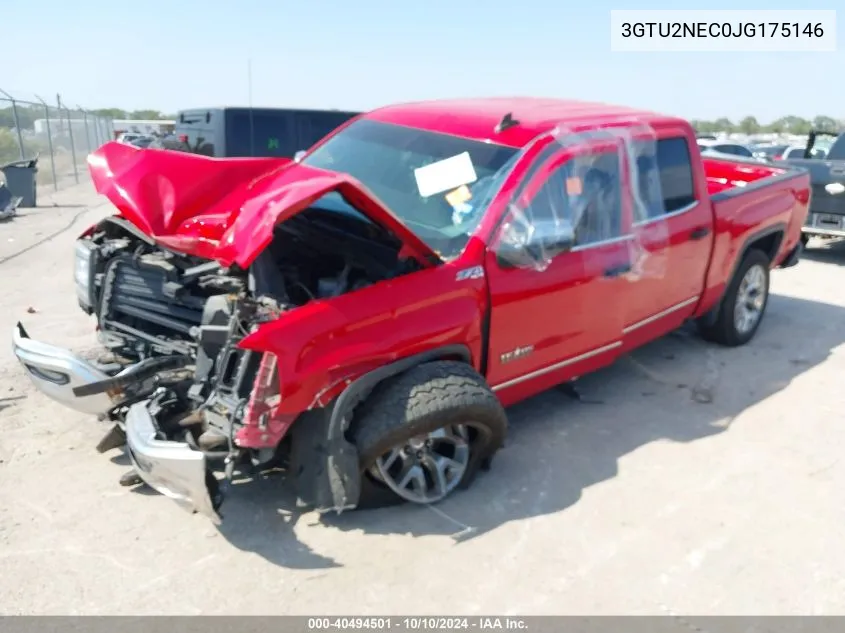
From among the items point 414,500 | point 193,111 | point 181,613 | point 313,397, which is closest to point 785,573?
point 414,500

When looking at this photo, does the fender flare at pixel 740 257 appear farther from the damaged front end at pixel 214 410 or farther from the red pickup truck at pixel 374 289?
the damaged front end at pixel 214 410

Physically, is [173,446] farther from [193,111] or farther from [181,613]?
[193,111]

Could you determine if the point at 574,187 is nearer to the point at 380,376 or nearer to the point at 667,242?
the point at 667,242

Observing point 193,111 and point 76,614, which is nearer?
point 76,614

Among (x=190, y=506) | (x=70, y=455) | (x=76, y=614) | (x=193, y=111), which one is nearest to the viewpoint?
(x=76, y=614)

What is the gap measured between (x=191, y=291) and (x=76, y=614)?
1.73 meters

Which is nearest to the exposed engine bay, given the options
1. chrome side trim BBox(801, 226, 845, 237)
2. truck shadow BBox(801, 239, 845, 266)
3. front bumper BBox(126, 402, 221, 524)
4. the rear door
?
front bumper BBox(126, 402, 221, 524)

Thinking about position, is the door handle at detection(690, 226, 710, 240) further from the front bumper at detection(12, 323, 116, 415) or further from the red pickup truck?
the front bumper at detection(12, 323, 116, 415)

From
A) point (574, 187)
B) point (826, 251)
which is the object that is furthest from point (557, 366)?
point (826, 251)

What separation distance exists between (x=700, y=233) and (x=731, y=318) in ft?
3.93

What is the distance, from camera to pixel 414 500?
352cm

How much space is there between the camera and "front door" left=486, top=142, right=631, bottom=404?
12.3 ft

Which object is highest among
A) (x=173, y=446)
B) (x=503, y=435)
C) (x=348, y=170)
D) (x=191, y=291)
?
(x=348, y=170)
